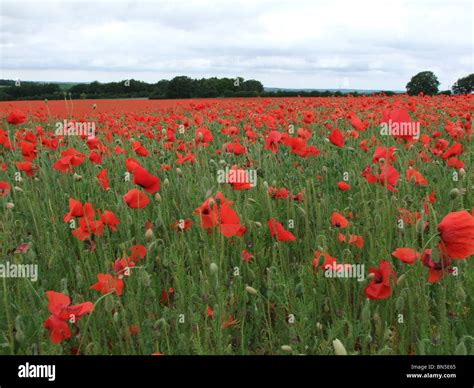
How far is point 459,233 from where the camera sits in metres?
1.44

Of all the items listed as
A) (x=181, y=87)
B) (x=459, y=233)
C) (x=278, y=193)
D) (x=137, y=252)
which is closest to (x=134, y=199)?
(x=137, y=252)

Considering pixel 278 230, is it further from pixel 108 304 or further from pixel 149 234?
pixel 108 304

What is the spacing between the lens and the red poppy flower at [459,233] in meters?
1.42

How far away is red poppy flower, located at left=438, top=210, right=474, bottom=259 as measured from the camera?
4.67 feet

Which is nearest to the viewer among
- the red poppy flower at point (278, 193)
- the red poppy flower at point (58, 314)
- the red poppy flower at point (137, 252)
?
the red poppy flower at point (58, 314)

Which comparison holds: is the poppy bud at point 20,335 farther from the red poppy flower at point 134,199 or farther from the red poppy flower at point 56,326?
the red poppy flower at point 134,199

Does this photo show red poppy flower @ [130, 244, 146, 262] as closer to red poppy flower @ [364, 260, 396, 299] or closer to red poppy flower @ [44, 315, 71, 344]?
red poppy flower @ [44, 315, 71, 344]

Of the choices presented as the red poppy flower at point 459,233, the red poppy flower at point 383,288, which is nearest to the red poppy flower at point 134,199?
the red poppy flower at point 383,288

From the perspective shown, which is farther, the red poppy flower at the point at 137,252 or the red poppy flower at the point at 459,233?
the red poppy flower at the point at 137,252

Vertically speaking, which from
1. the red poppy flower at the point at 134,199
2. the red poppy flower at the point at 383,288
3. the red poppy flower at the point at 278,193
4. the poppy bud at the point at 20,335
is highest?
the red poppy flower at the point at 134,199

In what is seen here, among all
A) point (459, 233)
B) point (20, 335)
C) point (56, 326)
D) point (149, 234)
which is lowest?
point (20, 335)
